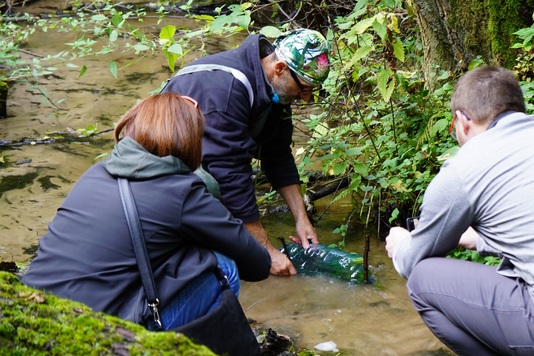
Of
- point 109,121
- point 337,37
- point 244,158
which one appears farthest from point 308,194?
point 109,121

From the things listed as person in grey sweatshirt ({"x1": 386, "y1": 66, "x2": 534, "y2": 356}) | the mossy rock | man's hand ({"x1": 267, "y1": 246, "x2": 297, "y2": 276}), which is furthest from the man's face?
the mossy rock

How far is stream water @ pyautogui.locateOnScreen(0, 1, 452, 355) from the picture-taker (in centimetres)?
338

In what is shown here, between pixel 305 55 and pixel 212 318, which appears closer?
pixel 212 318

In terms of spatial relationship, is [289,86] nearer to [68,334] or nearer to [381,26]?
[381,26]

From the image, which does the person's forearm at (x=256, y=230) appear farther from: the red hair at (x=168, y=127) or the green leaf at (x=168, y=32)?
the green leaf at (x=168, y=32)

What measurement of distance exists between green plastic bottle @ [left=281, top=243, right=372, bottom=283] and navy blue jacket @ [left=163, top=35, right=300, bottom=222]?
61 centimetres

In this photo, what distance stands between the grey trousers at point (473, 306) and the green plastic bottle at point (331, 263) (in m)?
1.23

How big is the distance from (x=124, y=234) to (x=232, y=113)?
4.20ft

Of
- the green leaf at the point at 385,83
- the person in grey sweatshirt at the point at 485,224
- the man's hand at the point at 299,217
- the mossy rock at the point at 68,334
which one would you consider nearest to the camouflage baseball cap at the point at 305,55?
the green leaf at the point at 385,83

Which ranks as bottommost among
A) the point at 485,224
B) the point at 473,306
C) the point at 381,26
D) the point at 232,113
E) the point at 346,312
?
the point at 346,312

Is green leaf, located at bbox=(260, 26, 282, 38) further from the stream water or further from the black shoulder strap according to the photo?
the black shoulder strap

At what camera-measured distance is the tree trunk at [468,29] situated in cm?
467

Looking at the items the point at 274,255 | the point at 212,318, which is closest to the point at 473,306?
the point at 212,318

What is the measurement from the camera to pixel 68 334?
1.62 metres
